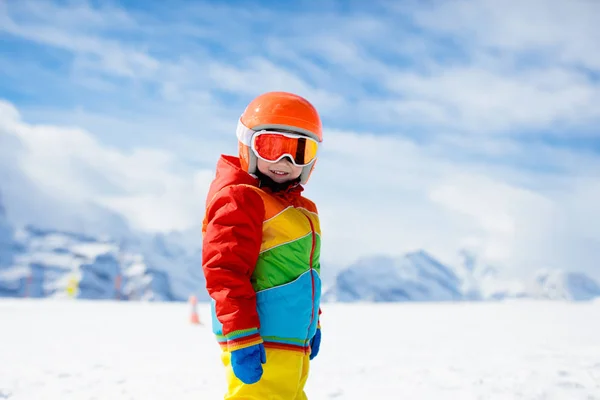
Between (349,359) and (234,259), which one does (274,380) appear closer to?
(234,259)

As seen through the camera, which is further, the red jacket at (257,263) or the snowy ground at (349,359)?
the snowy ground at (349,359)

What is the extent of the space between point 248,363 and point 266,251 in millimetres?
562

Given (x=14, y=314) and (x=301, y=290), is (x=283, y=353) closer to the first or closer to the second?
(x=301, y=290)

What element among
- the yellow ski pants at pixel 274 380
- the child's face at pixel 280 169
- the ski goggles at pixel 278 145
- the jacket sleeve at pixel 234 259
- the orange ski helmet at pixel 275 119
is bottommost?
the yellow ski pants at pixel 274 380

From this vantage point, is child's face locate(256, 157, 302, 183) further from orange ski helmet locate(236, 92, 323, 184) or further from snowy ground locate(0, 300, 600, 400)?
snowy ground locate(0, 300, 600, 400)

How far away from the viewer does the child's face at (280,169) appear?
9.57 feet

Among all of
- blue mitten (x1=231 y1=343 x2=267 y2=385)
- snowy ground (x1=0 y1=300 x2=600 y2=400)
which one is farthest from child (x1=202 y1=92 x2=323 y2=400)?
snowy ground (x1=0 y1=300 x2=600 y2=400)

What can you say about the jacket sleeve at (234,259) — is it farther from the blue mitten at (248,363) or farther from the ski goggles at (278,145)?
the ski goggles at (278,145)

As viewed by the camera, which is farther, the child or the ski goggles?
the ski goggles

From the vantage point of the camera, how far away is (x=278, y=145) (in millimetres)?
2877

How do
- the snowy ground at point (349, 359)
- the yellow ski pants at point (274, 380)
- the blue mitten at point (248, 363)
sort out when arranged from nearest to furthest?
1. the blue mitten at point (248, 363)
2. the yellow ski pants at point (274, 380)
3. the snowy ground at point (349, 359)

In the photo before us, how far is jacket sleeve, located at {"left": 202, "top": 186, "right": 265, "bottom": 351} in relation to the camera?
2518 mm

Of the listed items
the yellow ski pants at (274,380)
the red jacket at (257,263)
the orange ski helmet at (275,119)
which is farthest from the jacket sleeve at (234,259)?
the orange ski helmet at (275,119)

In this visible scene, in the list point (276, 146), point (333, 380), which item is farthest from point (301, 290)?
point (333, 380)
